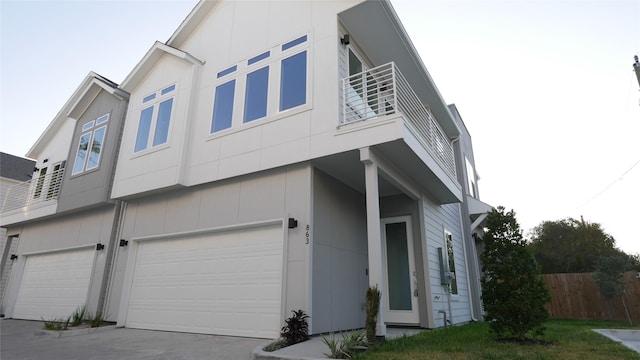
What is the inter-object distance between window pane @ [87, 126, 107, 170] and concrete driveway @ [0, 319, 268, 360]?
5.16 metres

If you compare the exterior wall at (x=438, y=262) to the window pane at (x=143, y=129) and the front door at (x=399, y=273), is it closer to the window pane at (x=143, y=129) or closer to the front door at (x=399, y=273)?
the front door at (x=399, y=273)

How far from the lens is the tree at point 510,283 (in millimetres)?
5297

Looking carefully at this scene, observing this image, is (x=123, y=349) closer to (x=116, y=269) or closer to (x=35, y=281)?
(x=116, y=269)

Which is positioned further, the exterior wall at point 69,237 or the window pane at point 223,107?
the exterior wall at point 69,237

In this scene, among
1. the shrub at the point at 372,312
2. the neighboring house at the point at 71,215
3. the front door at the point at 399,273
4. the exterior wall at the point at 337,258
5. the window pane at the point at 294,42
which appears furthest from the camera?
the neighboring house at the point at 71,215

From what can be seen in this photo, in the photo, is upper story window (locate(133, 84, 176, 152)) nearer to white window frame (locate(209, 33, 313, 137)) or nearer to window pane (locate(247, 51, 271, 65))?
white window frame (locate(209, 33, 313, 137))

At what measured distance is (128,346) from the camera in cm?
598

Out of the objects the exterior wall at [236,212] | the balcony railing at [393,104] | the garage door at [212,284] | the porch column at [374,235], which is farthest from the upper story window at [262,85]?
the garage door at [212,284]

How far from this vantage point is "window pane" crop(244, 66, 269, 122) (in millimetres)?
7738

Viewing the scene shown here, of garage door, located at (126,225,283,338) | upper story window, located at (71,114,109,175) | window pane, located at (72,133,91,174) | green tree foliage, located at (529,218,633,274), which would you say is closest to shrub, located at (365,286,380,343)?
garage door, located at (126,225,283,338)

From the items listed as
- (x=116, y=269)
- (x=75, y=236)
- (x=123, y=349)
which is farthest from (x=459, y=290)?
(x=75, y=236)

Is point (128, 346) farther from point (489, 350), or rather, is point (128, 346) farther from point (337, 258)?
point (489, 350)

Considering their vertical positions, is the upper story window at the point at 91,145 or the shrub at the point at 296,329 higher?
the upper story window at the point at 91,145

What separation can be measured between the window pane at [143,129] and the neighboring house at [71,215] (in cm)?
117
